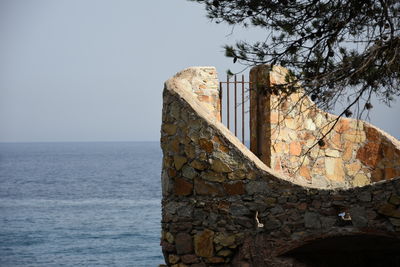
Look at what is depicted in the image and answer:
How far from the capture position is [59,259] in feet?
107

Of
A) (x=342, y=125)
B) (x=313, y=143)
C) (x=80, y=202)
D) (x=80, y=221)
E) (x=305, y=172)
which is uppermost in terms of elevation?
(x=342, y=125)

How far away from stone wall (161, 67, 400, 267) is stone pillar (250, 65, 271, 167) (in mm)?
1391

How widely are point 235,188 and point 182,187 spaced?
0.62m

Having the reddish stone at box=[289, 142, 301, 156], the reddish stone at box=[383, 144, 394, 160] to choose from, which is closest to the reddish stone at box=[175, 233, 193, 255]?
the reddish stone at box=[289, 142, 301, 156]

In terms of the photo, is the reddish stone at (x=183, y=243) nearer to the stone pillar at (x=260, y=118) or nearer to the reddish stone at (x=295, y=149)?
the stone pillar at (x=260, y=118)

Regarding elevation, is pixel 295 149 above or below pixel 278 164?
above

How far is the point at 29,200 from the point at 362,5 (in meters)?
43.3

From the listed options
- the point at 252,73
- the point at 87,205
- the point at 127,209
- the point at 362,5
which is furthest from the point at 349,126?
the point at 87,205

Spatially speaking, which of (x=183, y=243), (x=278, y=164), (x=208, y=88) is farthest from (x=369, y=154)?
(x=183, y=243)

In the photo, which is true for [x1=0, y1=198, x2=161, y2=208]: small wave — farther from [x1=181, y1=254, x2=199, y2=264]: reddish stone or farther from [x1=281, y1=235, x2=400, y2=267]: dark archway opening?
[x1=181, y1=254, x2=199, y2=264]: reddish stone

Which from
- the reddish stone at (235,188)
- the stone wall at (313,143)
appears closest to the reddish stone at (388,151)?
the stone wall at (313,143)

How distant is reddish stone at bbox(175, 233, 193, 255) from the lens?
8.45 metres

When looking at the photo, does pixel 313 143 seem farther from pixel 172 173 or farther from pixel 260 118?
pixel 172 173

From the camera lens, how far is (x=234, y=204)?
27.0 feet
